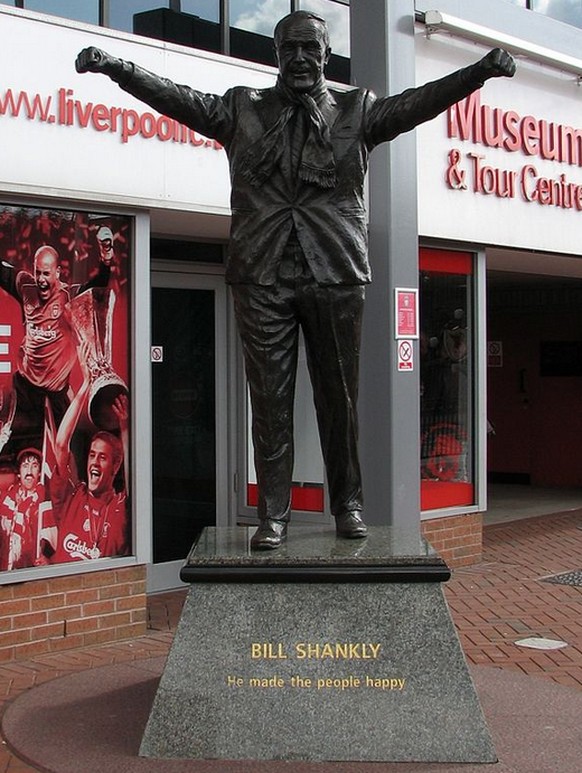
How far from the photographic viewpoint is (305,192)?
5.39m

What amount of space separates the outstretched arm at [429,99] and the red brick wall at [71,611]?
330 centimetres

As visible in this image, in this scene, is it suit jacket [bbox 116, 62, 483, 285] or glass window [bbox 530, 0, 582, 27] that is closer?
suit jacket [bbox 116, 62, 483, 285]

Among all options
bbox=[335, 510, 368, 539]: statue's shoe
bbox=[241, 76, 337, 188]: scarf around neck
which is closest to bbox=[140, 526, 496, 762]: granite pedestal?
bbox=[335, 510, 368, 539]: statue's shoe

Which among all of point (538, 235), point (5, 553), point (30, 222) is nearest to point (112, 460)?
point (5, 553)

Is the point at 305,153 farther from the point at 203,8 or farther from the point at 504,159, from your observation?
the point at 504,159

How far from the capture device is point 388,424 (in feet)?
29.9

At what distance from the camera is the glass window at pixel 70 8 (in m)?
7.46

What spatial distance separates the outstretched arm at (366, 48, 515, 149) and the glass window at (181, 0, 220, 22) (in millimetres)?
3431

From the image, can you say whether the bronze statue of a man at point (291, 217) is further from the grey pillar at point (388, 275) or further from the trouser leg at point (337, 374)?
the grey pillar at point (388, 275)

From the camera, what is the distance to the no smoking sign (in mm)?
9219

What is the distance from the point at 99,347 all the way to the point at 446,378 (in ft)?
12.8

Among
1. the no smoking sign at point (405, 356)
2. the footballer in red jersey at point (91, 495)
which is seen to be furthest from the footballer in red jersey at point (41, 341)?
the no smoking sign at point (405, 356)

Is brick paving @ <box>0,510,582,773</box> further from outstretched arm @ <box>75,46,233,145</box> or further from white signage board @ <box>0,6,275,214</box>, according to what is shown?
outstretched arm @ <box>75,46,233,145</box>

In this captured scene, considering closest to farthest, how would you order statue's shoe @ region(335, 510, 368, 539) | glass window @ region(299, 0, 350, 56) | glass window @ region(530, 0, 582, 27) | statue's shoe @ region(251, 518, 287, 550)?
statue's shoe @ region(251, 518, 287, 550) < statue's shoe @ region(335, 510, 368, 539) < glass window @ region(299, 0, 350, 56) < glass window @ region(530, 0, 582, 27)
